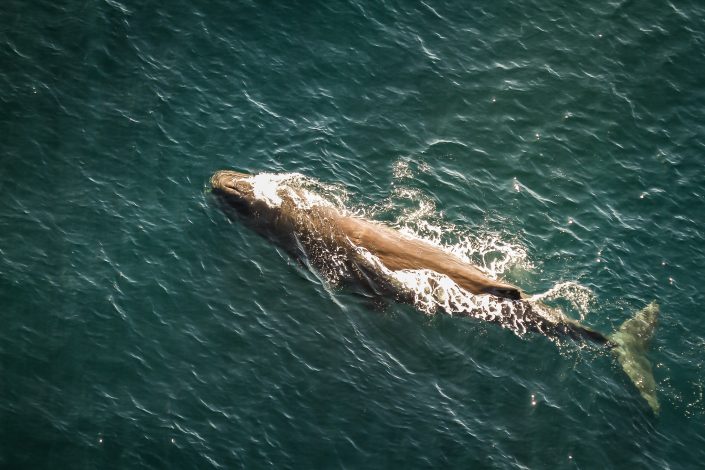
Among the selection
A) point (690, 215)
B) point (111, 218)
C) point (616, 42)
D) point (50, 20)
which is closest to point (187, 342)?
point (111, 218)

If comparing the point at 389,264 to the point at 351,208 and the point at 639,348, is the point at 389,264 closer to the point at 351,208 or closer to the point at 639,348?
the point at 351,208

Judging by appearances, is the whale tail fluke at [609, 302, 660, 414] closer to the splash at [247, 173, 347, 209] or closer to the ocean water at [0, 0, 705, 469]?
the ocean water at [0, 0, 705, 469]

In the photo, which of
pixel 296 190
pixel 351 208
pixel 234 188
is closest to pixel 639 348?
pixel 351 208

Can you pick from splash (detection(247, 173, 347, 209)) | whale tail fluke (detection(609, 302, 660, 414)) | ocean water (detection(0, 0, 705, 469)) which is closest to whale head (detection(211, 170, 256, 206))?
splash (detection(247, 173, 347, 209))

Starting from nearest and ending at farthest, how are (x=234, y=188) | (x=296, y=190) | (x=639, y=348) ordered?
(x=639, y=348) < (x=234, y=188) < (x=296, y=190)

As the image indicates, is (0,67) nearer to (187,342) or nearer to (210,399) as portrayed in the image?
(187,342)
